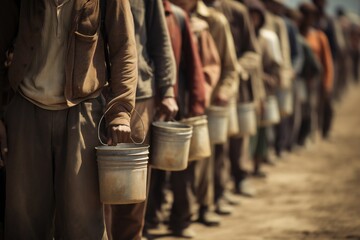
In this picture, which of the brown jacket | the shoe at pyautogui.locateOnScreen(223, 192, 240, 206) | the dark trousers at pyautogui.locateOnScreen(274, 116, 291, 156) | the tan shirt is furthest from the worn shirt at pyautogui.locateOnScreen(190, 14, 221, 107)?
the dark trousers at pyautogui.locateOnScreen(274, 116, 291, 156)

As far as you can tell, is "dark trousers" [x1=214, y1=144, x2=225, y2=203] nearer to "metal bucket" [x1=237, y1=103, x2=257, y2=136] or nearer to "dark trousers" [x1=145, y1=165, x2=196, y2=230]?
"metal bucket" [x1=237, y1=103, x2=257, y2=136]

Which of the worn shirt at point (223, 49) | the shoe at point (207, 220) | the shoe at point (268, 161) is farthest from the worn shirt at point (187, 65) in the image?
the shoe at point (268, 161)

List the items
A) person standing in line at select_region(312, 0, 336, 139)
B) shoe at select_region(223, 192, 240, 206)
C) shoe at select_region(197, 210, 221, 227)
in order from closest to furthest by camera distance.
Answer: shoe at select_region(197, 210, 221, 227)
shoe at select_region(223, 192, 240, 206)
person standing in line at select_region(312, 0, 336, 139)

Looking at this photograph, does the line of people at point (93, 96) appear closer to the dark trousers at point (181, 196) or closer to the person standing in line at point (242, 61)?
the dark trousers at point (181, 196)

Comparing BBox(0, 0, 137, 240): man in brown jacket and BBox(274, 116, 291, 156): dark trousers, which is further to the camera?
BBox(274, 116, 291, 156): dark trousers

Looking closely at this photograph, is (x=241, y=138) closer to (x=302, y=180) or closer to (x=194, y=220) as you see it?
(x=194, y=220)

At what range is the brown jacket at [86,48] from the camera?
4164mm

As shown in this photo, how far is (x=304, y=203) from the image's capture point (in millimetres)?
8039

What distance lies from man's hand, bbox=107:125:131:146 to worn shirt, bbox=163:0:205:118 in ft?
5.03

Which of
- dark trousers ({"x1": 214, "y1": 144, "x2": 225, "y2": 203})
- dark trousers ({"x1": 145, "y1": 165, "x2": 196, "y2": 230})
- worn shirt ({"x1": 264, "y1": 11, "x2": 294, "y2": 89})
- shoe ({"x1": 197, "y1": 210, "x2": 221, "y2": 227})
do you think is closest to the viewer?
dark trousers ({"x1": 145, "y1": 165, "x2": 196, "y2": 230})

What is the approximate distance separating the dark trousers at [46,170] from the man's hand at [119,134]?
0.39ft

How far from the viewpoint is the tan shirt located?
4.16 meters

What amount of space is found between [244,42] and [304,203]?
66.8 inches

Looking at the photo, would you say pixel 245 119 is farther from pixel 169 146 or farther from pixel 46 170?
pixel 46 170
